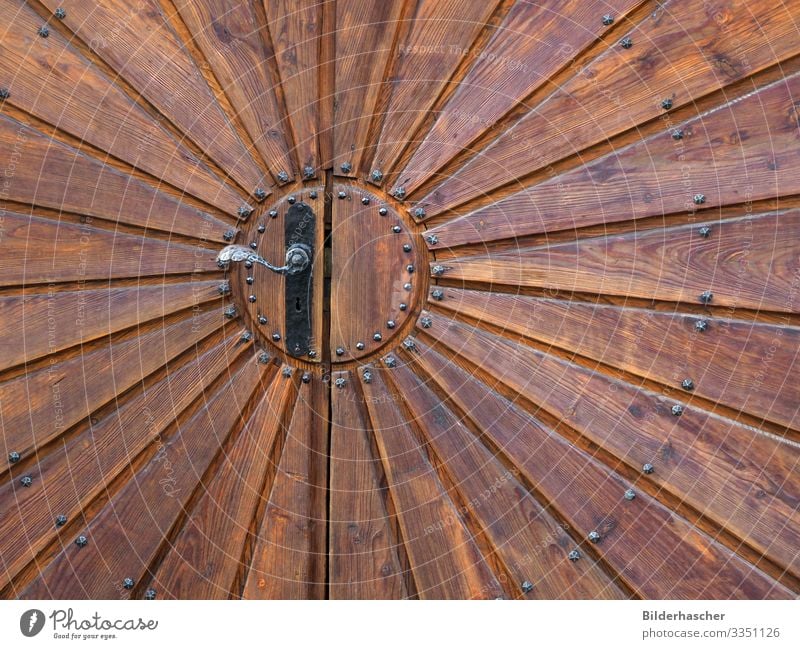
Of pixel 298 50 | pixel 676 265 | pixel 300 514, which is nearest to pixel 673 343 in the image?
pixel 676 265

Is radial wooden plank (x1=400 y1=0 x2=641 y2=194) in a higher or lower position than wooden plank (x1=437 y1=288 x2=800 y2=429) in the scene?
higher

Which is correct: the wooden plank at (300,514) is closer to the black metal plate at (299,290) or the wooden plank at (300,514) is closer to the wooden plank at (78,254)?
the black metal plate at (299,290)

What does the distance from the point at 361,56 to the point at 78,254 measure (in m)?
1.02

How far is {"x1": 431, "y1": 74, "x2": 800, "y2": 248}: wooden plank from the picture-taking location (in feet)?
9.41

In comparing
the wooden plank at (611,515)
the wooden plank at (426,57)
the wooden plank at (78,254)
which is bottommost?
the wooden plank at (611,515)

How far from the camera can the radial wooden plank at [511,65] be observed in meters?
2.99

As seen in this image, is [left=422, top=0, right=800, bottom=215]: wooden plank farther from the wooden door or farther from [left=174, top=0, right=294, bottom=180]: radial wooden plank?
[left=174, top=0, right=294, bottom=180]: radial wooden plank

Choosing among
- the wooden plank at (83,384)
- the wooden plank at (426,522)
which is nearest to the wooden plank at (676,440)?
the wooden plank at (426,522)

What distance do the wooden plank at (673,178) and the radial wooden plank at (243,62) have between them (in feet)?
1.84

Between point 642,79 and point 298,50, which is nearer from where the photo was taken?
point 642,79

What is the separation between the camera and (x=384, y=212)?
3.13 meters

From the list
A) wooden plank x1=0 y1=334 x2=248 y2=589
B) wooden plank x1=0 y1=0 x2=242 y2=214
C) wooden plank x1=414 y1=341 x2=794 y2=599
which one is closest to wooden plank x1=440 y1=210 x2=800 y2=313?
wooden plank x1=414 y1=341 x2=794 y2=599

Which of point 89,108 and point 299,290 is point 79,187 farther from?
point 299,290

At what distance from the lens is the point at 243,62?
10.4ft
